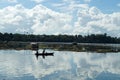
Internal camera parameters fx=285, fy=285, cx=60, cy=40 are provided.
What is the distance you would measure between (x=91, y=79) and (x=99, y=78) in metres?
2.52

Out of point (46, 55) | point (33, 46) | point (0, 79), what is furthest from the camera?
point (33, 46)

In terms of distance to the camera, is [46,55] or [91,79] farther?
[46,55]

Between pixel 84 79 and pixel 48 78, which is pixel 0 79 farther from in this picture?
pixel 84 79

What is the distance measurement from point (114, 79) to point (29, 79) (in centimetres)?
1533

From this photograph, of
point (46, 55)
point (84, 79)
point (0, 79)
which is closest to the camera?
point (0, 79)

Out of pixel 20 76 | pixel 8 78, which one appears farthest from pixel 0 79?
pixel 20 76

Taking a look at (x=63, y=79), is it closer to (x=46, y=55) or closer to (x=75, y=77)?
(x=75, y=77)

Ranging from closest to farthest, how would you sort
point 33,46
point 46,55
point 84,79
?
point 84,79, point 46,55, point 33,46

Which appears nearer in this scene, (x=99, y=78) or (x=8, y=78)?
(x=8, y=78)

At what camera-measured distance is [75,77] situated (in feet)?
171

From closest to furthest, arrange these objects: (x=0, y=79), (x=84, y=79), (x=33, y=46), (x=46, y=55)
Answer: (x=0, y=79)
(x=84, y=79)
(x=46, y=55)
(x=33, y=46)

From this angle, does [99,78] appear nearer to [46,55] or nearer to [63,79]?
[63,79]

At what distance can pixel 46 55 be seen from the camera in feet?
360

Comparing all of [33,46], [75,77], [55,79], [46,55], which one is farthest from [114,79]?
[33,46]
